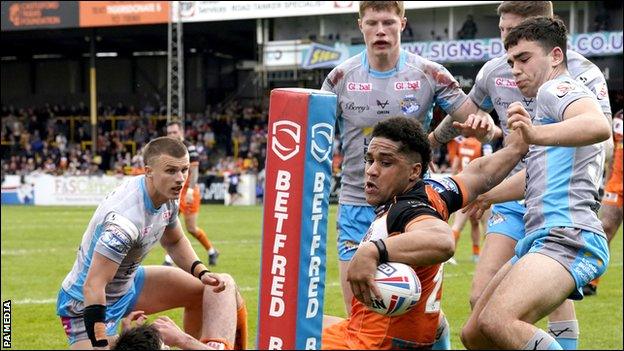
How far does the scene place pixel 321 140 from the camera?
12.2 ft

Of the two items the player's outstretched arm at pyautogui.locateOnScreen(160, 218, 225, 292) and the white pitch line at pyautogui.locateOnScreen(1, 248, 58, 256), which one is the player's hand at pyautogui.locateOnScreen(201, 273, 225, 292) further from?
the white pitch line at pyautogui.locateOnScreen(1, 248, 58, 256)

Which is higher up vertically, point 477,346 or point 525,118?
point 525,118

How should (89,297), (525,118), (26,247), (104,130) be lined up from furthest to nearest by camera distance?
(104,130)
(26,247)
(89,297)
(525,118)

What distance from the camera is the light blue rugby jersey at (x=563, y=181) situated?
17.4 ft

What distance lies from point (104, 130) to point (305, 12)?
1376cm

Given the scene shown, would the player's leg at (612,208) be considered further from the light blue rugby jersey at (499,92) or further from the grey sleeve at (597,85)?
the grey sleeve at (597,85)

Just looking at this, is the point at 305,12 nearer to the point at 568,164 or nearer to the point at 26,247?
the point at 26,247

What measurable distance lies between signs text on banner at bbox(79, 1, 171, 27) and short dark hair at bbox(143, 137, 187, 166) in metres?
36.1

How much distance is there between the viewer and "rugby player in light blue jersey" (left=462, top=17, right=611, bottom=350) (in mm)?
4914

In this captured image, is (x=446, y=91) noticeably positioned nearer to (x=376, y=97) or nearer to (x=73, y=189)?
(x=376, y=97)

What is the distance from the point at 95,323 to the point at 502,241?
2.95 metres

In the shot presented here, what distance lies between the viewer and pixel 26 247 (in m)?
18.8

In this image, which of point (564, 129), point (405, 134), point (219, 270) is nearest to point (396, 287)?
point (405, 134)

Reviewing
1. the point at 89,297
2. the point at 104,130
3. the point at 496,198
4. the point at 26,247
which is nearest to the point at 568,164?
the point at 496,198
